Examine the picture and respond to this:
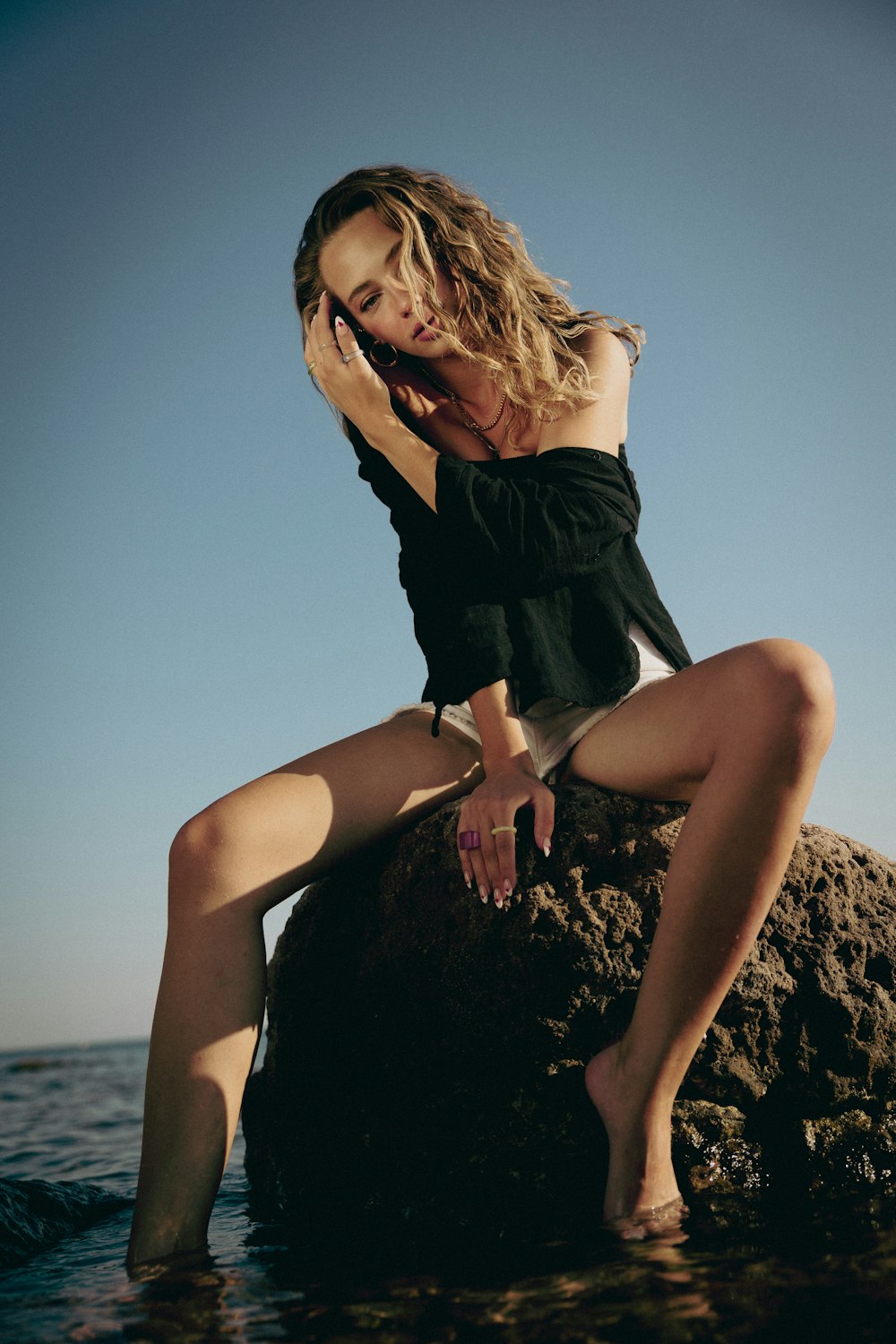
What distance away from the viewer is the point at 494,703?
8.77 ft

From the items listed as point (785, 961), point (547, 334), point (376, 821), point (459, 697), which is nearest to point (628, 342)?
point (547, 334)

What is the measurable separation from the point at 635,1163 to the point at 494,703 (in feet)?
3.91

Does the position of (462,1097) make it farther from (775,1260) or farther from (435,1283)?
(775,1260)

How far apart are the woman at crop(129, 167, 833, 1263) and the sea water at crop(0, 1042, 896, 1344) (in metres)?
0.22

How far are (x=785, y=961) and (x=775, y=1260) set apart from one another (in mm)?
1001

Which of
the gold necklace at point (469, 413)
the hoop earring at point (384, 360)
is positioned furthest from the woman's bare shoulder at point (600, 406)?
the hoop earring at point (384, 360)

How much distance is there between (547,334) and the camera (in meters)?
3.04

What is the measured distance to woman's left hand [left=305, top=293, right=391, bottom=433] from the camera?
288 cm

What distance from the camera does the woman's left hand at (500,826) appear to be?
2.43m

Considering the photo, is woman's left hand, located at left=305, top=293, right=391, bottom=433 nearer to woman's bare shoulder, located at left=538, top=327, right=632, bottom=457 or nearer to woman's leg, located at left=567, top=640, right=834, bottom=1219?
woman's bare shoulder, located at left=538, top=327, right=632, bottom=457

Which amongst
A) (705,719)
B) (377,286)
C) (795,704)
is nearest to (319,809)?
(705,719)

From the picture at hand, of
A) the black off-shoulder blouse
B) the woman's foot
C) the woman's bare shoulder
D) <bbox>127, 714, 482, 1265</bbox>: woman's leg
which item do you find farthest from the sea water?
the woman's bare shoulder

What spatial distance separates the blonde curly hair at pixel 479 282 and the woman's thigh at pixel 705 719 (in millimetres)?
976

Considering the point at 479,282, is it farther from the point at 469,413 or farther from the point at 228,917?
the point at 228,917
